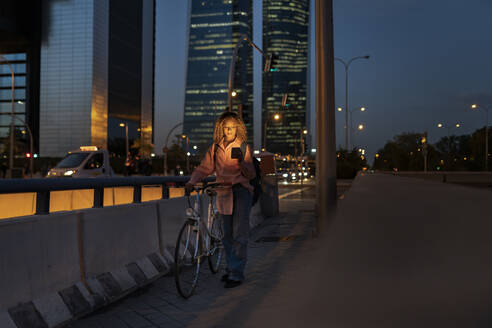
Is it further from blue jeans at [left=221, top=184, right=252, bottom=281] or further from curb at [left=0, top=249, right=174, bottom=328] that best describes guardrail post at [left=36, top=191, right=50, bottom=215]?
blue jeans at [left=221, top=184, right=252, bottom=281]

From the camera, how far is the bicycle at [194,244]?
15.2 ft

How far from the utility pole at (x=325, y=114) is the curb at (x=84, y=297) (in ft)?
13.4

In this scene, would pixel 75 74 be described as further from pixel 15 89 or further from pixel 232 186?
pixel 232 186

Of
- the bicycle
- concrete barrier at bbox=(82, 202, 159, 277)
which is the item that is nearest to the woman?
the bicycle

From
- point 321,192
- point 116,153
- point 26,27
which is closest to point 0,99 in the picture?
point 26,27

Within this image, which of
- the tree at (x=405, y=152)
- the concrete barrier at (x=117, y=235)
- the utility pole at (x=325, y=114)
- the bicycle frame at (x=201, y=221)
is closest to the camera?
the concrete barrier at (x=117, y=235)

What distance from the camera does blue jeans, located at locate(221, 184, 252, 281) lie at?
525cm

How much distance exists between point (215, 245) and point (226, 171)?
1.08m

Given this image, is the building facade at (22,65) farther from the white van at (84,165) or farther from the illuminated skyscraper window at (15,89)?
the white van at (84,165)

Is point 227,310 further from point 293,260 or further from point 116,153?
point 116,153

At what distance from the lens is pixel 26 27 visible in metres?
84.9

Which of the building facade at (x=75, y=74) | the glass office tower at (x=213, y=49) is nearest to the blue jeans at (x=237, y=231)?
the building facade at (x=75, y=74)

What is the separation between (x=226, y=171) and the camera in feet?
17.1

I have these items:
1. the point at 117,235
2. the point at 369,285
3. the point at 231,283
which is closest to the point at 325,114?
the point at 231,283
